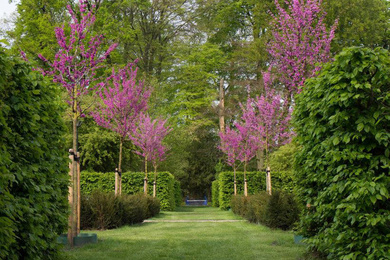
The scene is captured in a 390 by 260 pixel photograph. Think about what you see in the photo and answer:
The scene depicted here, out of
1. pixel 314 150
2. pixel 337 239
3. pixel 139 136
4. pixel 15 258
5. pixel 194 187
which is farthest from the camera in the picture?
pixel 194 187

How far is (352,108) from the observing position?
16.9 ft

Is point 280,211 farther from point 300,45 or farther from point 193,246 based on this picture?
point 300,45

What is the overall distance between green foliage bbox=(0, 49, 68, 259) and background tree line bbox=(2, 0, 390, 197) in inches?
768

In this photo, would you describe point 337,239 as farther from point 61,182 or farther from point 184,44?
point 184,44

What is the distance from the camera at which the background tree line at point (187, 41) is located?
87.7 ft

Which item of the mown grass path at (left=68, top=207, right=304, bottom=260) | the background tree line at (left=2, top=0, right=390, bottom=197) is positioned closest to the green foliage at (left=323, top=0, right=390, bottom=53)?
the background tree line at (left=2, top=0, right=390, bottom=197)

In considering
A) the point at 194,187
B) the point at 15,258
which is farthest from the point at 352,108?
the point at 194,187

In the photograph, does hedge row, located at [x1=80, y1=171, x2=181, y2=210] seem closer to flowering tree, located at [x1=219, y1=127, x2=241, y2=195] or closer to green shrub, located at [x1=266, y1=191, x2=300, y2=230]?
flowering tree, located at [x1=219, y1=127, x2=241, y2=195]

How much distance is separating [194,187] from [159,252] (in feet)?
119

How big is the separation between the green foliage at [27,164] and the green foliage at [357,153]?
349 cm

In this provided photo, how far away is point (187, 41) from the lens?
118ft

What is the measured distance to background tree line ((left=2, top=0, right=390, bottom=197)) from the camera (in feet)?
87.7

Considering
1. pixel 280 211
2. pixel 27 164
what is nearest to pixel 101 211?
pixel 280 211

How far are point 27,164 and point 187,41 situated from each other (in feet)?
105
